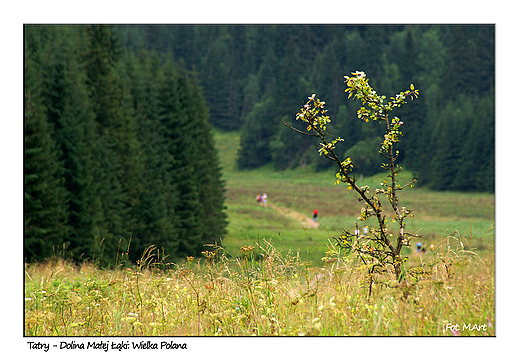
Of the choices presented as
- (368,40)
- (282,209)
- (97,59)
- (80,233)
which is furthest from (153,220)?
(368,40)

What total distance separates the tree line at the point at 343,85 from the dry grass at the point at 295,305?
6439cm

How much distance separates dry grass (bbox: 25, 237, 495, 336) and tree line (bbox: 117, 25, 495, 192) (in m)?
64.4

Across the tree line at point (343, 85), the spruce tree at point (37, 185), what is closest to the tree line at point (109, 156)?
the spruce tree at point (37, 185)

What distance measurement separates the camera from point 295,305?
398cm

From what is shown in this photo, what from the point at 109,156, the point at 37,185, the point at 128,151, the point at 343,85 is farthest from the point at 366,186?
the point at 343,85

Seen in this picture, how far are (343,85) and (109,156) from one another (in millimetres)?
79287

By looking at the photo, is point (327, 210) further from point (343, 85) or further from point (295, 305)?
point (343, 85)

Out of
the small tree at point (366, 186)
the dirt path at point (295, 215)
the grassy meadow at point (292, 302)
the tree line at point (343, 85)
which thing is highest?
the tree line at point (343, 85)

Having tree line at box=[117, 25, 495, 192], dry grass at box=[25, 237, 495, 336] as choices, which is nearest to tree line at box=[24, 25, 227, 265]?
dry grass at box=[25, 237, 495, 336]

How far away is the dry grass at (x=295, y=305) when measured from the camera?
3.67m

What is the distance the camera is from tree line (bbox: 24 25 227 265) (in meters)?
16.0

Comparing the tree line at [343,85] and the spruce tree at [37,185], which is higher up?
the tree line at [343,85]

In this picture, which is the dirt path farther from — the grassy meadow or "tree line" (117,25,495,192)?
the grassy meadow

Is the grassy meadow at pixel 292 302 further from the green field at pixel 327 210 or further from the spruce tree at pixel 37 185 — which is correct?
the green field at pixel 327 210
